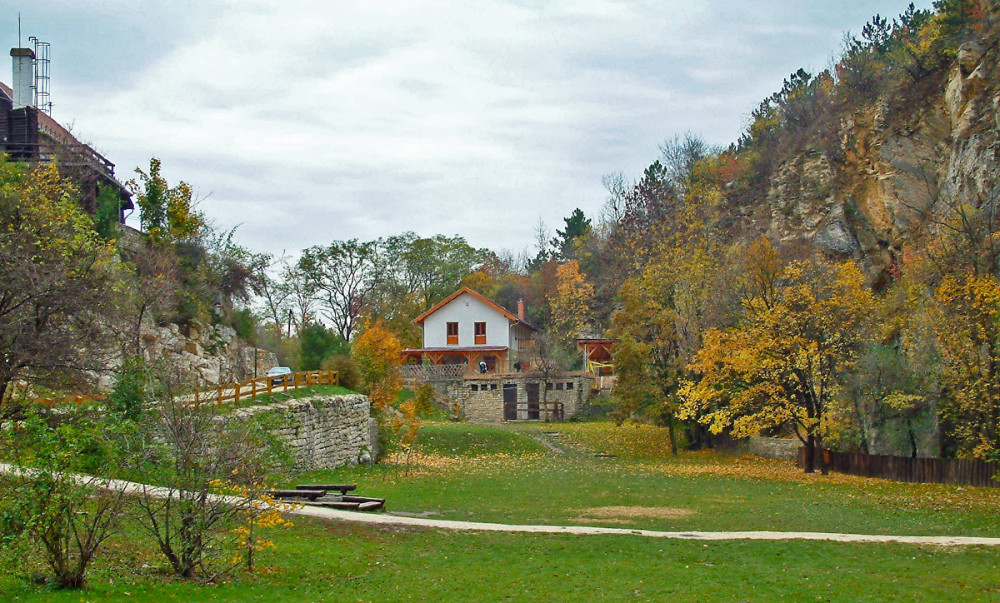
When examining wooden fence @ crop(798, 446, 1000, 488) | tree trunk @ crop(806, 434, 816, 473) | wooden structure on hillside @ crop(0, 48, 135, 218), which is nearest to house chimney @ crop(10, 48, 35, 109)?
wooden structure on hillside @ crop(0, 48, 135, 218)

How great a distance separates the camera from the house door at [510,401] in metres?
53.9

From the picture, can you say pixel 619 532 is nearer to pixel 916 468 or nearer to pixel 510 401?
pixel 916 468

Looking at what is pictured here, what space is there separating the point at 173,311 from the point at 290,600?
99.8ft

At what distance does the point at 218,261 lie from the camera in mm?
43250

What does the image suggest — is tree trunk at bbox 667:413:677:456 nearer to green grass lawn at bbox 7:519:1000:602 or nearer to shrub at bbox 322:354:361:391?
shrub at bbox 322:354:361:391

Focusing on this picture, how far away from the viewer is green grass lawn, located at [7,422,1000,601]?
34.4ft

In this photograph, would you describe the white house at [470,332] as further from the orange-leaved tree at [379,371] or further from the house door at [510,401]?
the orange-leaved tree at [379,371]

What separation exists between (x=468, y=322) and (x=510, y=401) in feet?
30.7

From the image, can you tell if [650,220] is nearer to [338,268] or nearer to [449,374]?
[449,374]

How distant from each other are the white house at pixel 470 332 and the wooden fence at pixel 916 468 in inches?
1381

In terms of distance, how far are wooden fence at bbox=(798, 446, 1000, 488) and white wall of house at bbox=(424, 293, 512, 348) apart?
35.3 m

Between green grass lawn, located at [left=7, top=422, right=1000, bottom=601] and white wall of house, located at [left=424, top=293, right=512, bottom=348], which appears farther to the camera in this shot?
white wall of house, located at [left=424, top=293, right=512, bottom=348]

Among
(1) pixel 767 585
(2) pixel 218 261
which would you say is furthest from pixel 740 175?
(1) pixel 767 585

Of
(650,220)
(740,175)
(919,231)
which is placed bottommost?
(919,231)
